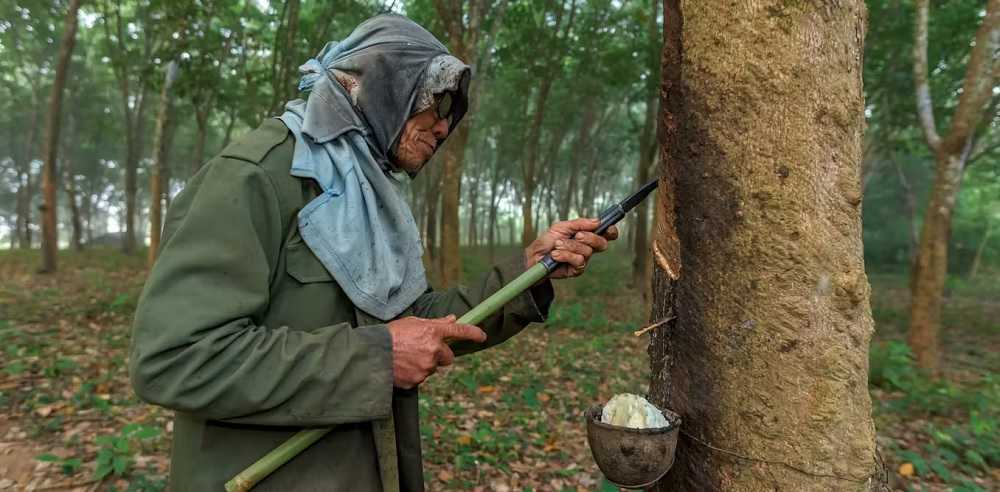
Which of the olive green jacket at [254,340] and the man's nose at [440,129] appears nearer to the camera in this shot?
the olive green jacket at [254,340]

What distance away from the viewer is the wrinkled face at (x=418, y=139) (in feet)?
5.68

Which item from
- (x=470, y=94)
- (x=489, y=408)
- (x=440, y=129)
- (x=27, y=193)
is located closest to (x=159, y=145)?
(x=470, y=94)

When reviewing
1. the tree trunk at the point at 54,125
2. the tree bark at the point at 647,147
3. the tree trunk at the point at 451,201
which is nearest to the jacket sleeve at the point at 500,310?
the tree trunk at the point at 451,201

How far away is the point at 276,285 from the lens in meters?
1.43

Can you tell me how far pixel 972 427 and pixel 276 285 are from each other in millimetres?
5569

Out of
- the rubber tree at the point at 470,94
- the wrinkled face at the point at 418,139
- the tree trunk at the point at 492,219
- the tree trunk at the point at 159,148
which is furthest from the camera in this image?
the tree trunk at the point at 492,219

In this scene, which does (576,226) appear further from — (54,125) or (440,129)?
(54,125)

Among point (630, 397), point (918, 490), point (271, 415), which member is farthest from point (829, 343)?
point (918, 490)

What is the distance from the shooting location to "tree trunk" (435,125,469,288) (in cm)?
922

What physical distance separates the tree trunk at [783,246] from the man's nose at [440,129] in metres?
0.74

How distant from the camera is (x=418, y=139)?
1.76 metres

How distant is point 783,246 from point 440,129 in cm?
101

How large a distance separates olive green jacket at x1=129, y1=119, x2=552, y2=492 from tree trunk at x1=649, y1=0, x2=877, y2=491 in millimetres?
838

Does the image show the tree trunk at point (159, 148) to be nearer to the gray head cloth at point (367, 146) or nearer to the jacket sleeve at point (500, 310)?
the jacket sleeve at point (500, 310)
